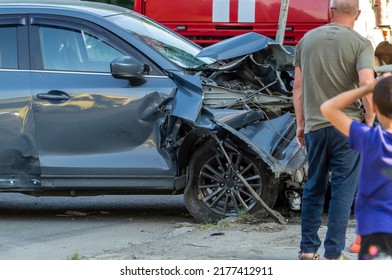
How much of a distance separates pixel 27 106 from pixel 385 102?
179 inches

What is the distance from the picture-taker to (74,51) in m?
8.77

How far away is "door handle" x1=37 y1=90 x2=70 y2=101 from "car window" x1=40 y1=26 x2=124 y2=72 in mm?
258

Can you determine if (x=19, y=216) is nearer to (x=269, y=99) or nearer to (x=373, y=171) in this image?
(x=269, y=99)

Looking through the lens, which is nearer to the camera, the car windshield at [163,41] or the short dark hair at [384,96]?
the short dark hair at [384,96]

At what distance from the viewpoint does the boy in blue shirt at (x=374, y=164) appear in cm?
460

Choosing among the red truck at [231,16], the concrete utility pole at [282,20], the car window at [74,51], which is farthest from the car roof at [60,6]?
the red truck at [231,16]

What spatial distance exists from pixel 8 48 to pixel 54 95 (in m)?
0.68

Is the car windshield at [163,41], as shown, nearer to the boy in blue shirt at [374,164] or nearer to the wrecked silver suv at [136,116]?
the wrecked silver suv at [136,116]

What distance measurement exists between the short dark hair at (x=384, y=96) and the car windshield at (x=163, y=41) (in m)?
4.21

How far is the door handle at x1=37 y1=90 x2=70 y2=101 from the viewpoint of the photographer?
851 centimetres

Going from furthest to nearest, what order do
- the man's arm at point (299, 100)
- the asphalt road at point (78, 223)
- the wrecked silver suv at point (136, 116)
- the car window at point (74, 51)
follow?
1. the car window at point (74, 51)
2. the wrecked silver suv at point (136, 116)
3. the asphalt road at point (78, 223)
4. the man's arm at point (299, 100)

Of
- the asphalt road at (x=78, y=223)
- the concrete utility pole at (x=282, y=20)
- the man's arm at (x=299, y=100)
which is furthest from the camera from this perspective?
the concrete utility pole at (x=282, y=20)

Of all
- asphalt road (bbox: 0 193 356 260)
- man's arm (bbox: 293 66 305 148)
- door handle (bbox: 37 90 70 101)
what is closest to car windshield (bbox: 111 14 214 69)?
door handle (bbox: 37 90 70 101)

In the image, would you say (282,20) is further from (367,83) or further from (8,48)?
(367,83)
